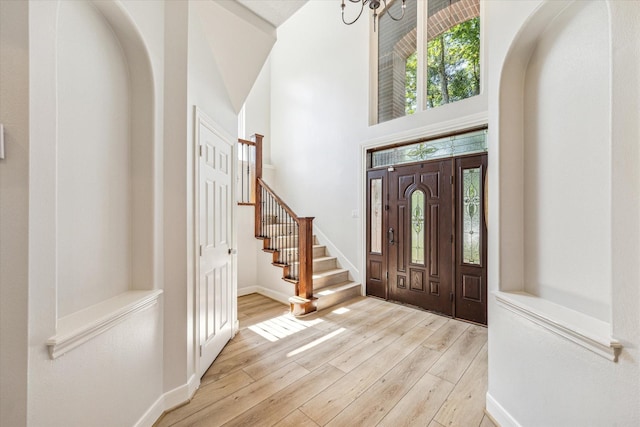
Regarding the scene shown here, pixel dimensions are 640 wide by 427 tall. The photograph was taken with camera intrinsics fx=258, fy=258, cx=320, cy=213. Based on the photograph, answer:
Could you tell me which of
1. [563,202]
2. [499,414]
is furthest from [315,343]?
[563,202]

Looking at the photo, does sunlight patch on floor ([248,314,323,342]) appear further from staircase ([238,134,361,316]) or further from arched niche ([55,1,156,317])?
arched niche ([55,1,156,317])

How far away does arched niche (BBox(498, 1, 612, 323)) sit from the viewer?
3.95 ft

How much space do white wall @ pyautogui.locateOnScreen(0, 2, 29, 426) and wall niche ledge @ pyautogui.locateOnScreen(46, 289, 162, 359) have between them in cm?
11

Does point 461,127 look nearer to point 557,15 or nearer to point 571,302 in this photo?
point 557,15

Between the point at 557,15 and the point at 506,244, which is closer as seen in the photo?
the point at 557,15

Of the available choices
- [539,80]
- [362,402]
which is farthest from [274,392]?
[539,80]

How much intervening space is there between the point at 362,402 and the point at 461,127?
3155 millimetres

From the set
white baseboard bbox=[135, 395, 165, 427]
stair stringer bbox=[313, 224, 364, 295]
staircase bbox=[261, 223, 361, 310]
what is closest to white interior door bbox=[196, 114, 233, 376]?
white baseboard bbox=[135, 395, 165, 427]

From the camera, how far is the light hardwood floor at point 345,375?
171 centimetres

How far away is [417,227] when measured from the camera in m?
3.70

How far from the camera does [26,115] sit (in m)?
0.94

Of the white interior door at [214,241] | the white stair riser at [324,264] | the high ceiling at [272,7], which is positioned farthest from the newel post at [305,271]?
the high ceiling at [272,7]

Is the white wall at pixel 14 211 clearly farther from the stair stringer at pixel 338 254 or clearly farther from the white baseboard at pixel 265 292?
the stair stringer at pixel 338 254

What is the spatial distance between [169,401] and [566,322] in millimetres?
2379
